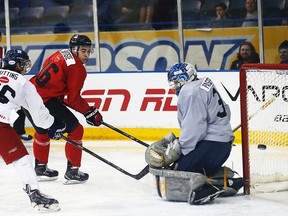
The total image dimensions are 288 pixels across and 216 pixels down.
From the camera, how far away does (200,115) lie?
5684 millimetres

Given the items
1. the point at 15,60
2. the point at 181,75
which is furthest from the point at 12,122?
the point at 181,75

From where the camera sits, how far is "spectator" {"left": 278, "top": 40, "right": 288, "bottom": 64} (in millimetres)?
8586

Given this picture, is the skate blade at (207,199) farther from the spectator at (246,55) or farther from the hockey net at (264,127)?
the spectator at (246,55)

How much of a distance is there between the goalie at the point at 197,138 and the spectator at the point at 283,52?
2810mm

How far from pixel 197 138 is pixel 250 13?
332 centimetres

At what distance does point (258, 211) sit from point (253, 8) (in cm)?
360

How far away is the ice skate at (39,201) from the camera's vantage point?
558 centimetres

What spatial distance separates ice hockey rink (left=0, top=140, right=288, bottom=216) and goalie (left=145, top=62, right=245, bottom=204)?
0.50 feet

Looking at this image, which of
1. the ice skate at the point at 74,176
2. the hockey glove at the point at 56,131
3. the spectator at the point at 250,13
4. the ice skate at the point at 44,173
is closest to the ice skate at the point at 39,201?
the hockey glove at the point at 56,131

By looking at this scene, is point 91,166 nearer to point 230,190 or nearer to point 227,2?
point 230,190

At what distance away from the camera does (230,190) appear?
5906mm

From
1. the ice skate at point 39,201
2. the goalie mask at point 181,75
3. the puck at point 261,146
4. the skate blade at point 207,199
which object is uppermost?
the goalie mask at point 181,75

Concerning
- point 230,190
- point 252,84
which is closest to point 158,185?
point 230,190

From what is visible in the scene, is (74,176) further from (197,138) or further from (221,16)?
(221,16)
